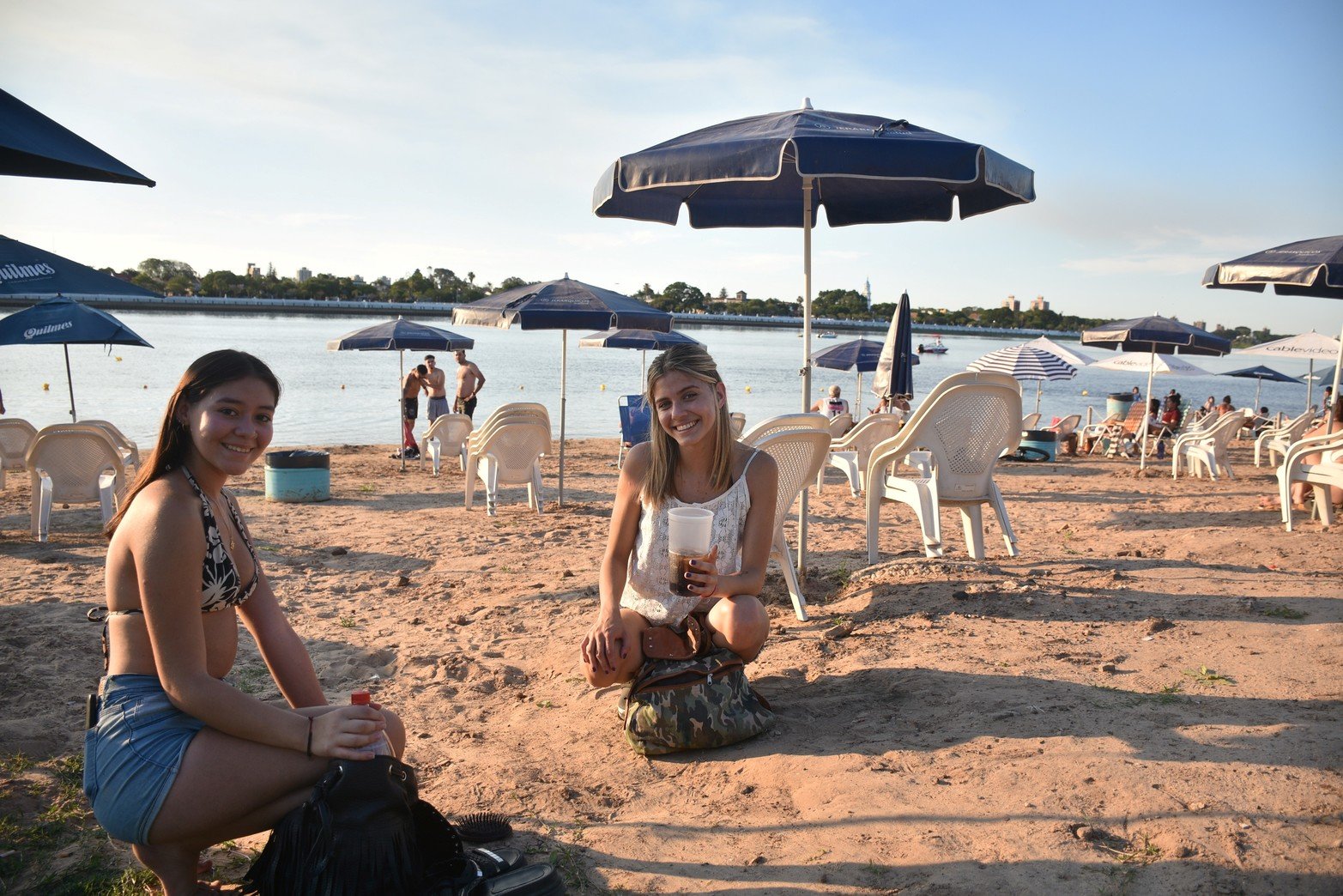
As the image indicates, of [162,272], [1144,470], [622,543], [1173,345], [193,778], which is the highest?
[162,272]

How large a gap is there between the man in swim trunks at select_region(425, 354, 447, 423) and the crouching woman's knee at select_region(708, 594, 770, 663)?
10.0m

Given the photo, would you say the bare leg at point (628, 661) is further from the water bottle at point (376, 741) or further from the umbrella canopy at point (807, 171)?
the umbrella canopy at point (807, 171)

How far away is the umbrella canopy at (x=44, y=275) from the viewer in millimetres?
4169

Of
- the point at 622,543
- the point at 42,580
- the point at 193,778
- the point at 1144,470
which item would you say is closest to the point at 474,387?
the point at 42,580

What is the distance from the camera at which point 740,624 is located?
281 cm

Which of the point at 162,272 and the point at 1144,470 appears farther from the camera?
the point at 162,272

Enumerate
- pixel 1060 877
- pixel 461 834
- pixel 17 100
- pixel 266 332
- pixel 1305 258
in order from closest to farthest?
pixel 1060 877, pixel 461 834, pixel 17 100, pixel 1305 258, pixel 266 332

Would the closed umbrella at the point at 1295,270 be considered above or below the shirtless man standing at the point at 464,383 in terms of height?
above

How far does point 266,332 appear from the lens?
2367 inches

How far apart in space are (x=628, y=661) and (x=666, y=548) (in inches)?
15.6

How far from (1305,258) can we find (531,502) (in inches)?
269

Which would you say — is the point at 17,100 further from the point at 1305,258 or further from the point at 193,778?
the point at 1305,258

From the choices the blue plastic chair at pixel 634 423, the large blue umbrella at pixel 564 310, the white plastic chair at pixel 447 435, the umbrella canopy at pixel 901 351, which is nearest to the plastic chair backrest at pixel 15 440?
the large blue umbrella at pixel 564 310

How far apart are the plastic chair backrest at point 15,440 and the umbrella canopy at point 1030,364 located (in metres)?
11.4
